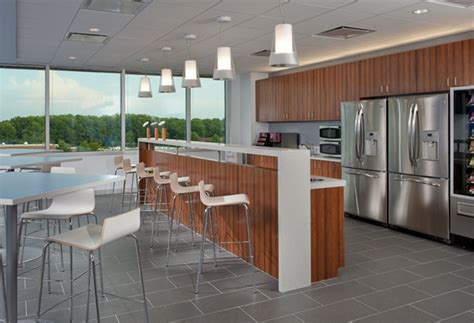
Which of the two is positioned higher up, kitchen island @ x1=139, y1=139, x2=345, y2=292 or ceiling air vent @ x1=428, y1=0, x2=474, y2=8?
ceiling air vent @ x1=428, y1=0, x2=474, y2=8

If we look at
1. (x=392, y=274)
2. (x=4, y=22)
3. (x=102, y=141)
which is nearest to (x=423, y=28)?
(x=392, y=274)

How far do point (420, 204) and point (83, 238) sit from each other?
406 centimetres

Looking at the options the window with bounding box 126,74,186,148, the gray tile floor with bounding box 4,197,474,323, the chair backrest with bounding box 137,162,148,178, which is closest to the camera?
the gray tile floor with bounding box 4,197,474,323

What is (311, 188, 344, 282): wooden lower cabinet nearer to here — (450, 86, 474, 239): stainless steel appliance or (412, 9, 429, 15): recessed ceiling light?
(450, 86, 474, 239): stainless steel appliance

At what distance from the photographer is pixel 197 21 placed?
4.96 meters

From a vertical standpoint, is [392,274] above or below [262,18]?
below

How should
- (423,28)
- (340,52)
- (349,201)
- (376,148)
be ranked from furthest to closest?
1. (340,52)
2. (349,201)
3. (376,148)
4. (423,28)

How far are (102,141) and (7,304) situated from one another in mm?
6846

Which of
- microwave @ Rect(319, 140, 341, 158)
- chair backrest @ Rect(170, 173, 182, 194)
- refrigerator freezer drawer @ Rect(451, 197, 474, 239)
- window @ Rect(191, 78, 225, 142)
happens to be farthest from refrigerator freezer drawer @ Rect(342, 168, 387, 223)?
window @ Rect(191, 78, 225, 142)

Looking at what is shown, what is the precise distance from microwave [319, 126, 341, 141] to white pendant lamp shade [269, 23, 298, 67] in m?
3.35

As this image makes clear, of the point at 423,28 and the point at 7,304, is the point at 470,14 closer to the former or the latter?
the point at 423,28

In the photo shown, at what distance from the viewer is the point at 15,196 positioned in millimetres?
2365

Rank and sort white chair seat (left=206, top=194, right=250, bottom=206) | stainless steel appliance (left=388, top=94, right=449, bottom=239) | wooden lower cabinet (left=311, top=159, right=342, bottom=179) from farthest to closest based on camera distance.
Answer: wooden lower cabinet (left=311, top=159, right=342, bottom=179) → stainless steel appliance (left=388, top=94, right=449, bottom=239) → white chair seat (left=206, top=194, right=250, bottom=206)

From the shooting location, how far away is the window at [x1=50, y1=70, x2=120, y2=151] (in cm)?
867
